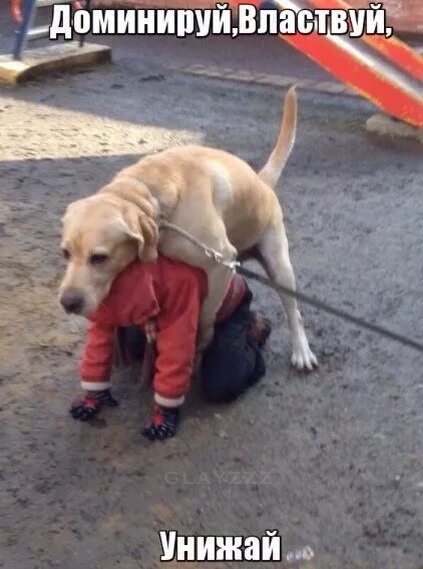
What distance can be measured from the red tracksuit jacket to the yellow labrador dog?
5cm

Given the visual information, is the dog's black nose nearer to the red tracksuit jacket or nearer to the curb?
the red tracksuit jacket

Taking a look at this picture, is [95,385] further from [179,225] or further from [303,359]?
[303,359]

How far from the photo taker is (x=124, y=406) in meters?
2.86

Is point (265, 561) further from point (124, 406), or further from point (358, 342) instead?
point (358, 342)

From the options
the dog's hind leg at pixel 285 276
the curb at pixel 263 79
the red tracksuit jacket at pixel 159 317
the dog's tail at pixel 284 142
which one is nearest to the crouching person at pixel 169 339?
the red tracksuit jacket at pixel 159 317

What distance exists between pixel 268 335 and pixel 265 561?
1.17 m

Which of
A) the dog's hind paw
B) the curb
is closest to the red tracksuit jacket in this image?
the dog's hind paw

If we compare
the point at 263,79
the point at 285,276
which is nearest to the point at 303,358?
the point at 285,276

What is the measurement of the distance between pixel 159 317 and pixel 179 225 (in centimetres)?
32

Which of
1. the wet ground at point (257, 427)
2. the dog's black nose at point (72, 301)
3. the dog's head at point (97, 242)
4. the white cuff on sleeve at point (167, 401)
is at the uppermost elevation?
the dog's head at point (97, 242)

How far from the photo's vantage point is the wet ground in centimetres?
233

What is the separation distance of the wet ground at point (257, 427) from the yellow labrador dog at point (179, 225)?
284 mm

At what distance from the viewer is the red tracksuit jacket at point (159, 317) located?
2455 millimetres

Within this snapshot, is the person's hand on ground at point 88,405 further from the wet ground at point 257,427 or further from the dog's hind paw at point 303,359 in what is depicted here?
the dog's hind paw at point 303,359
